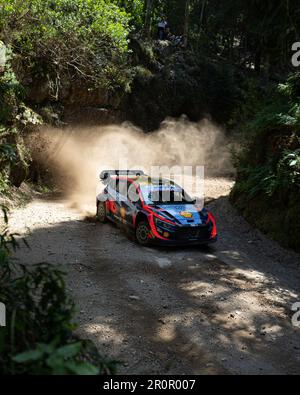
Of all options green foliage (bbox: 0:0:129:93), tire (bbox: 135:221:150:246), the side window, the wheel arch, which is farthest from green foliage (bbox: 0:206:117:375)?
green foliage (bbox: 0:0:129:93)

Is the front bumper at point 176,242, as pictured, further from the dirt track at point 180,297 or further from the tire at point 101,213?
the tire at point 101,213

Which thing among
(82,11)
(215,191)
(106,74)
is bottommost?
(215,191)

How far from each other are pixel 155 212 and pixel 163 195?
3.84 feet

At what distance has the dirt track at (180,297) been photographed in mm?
6098

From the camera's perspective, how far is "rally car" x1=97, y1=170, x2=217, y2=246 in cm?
1062

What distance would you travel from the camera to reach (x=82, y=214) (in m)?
14.7

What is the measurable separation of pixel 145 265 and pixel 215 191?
10.5 m

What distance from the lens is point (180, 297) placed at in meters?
8.15

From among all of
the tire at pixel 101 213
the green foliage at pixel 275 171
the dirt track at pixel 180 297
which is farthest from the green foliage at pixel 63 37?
the green foliage at pixel 275 171

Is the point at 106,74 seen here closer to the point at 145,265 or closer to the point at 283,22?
the point at 283,22

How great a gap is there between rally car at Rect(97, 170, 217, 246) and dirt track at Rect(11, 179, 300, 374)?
426mm

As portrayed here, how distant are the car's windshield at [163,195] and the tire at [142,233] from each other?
691 mm

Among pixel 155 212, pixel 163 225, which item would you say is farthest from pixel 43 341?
pixel 155 212

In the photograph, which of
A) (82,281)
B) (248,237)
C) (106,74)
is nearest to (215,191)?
(248,237)
